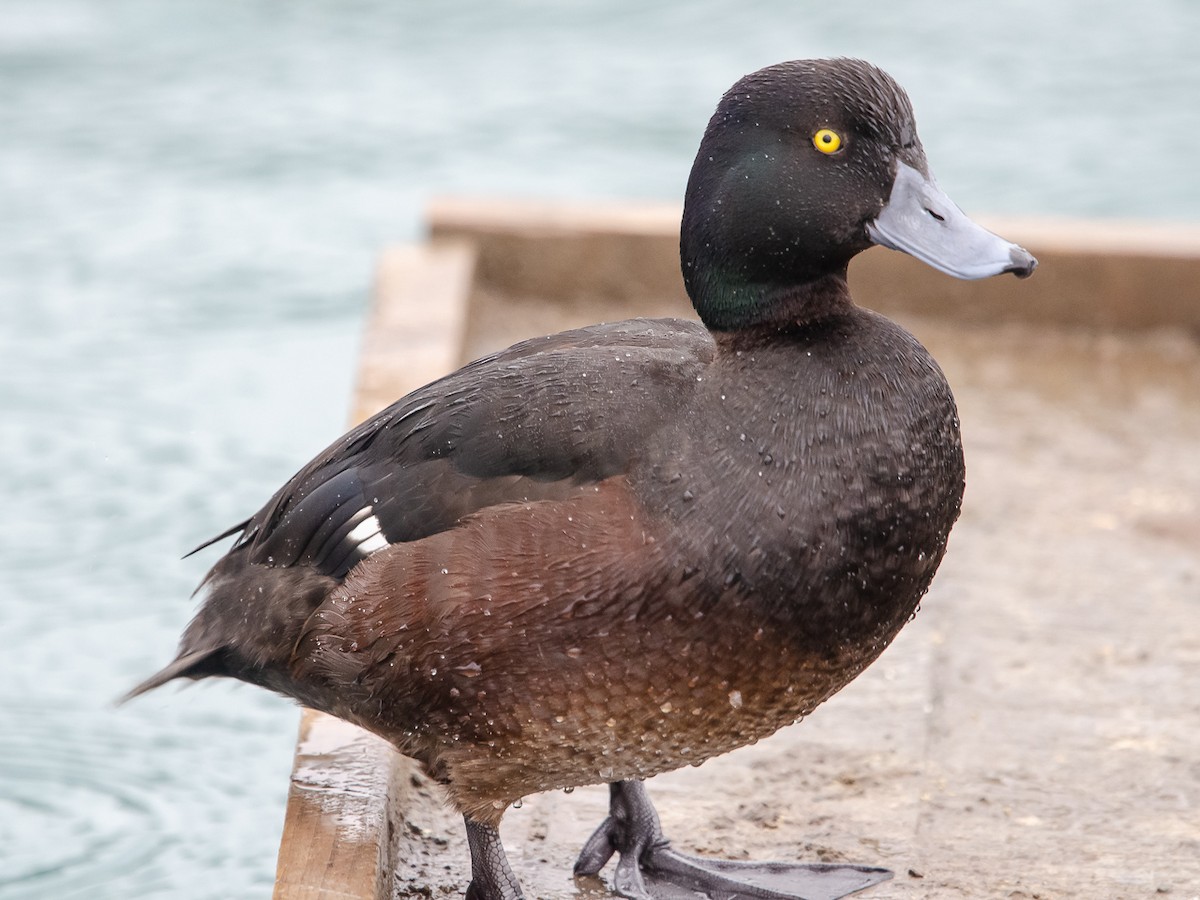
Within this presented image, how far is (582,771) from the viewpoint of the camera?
2799 millimetres

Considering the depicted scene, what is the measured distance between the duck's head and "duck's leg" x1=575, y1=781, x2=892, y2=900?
112cm

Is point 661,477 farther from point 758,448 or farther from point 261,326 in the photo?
point 261,326

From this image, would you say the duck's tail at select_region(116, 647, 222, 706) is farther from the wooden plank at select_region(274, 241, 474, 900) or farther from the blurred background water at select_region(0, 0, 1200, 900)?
the blurred background water at select_region(0, 0, 1200, 900)

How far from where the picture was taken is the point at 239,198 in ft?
29.0

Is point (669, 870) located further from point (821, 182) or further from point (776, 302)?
point (821, 182)

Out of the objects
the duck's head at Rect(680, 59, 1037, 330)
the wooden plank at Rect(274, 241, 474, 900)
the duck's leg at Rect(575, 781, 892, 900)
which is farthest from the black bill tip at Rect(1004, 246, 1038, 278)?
the wooden plank at Rect(274, 241, 474, 900)

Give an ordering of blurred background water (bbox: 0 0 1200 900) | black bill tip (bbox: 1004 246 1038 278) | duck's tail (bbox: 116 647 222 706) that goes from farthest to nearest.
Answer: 1. blurred background water (bbox: 0 0 1200 900)
2. duck's tail (bbox: 116 647 222 706)
3. black bill tip (bbox: 1004 246 1038 278)

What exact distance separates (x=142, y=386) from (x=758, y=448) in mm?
4751

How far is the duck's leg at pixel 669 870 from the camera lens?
3129mm

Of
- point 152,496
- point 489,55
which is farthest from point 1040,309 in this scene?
point 489,55

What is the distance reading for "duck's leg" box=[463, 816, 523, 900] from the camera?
294 centimetres

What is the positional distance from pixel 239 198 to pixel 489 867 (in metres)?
6.48

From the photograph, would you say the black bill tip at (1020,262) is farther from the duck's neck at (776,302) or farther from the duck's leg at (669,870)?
the duck's leg at (669,870)

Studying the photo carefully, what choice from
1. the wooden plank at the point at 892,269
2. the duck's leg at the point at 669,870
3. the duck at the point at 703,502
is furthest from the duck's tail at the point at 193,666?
the wooden plank at the point at 892,269
